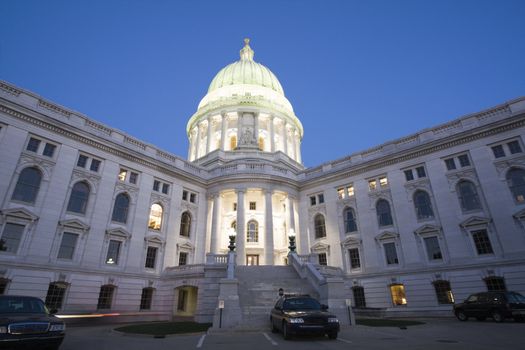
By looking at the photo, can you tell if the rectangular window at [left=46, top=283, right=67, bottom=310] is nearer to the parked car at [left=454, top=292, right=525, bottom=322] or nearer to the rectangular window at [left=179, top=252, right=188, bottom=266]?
the rectangular window at [left=179, top=252, right=188, bottom=266]

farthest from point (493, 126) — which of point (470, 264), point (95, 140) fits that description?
point (95, 140)

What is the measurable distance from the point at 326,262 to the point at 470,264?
1398 centimetres

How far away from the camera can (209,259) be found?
2608 cm

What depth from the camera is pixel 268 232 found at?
3509 centimetres

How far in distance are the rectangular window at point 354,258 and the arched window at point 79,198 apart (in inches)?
1058

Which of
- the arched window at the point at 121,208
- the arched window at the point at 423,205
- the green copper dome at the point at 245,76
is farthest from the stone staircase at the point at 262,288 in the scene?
the green copper dome at the point at 245,76

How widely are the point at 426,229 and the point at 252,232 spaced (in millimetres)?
19480

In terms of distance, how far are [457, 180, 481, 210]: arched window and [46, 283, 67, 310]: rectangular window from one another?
114 feet

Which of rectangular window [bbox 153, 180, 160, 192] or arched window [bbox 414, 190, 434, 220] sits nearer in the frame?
arched window [bbox 414, 190, 434, 220]

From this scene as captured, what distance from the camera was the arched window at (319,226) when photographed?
36812 mm

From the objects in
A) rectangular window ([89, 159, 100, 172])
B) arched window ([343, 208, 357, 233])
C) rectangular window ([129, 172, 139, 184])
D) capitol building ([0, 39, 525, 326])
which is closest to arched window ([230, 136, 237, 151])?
capitol building ([0, 39, 525, 326])

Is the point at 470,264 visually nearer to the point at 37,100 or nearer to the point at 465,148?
the point at 465,148

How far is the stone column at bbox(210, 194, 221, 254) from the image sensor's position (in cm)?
3450

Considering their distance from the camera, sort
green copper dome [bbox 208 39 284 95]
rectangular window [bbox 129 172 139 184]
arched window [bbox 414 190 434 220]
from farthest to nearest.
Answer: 1. green copper dome [bbox 208 39 284 95]
2. rectangular window [bbox 129 172 139 184]
3. arched window [bbox 414 190 434 220]
